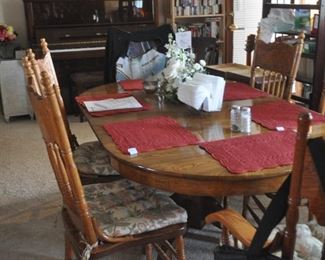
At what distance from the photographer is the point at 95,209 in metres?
1.69

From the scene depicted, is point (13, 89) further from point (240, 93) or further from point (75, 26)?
point (240, 93)

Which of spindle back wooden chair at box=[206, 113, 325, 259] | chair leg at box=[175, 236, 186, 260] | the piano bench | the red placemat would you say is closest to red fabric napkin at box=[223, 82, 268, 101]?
the red placemat

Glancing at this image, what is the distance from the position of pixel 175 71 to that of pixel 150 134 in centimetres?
56

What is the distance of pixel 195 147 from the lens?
Answer: 157 centimetres

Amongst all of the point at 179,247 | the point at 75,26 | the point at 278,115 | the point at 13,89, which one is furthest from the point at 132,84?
the point at 75,26

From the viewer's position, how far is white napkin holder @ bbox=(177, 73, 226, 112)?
190 cm

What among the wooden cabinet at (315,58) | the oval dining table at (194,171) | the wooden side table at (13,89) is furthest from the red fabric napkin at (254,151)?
the wooden side table at (13,89)

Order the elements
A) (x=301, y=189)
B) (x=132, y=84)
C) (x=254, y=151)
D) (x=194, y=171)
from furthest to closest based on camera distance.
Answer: (x=132, y=84) → (x=254, y=151) → (x=194, y=171) → (x=301, y=189)

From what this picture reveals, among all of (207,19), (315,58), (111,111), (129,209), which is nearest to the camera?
(129,209)

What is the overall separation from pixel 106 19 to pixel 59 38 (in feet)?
1.89

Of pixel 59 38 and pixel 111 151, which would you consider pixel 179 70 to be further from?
pixel 59 38

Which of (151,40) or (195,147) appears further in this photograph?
(151,40)

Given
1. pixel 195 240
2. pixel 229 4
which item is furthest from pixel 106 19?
pixel 195 240

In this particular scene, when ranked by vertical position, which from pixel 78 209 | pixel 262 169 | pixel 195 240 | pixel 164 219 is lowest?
pixel 195 240
